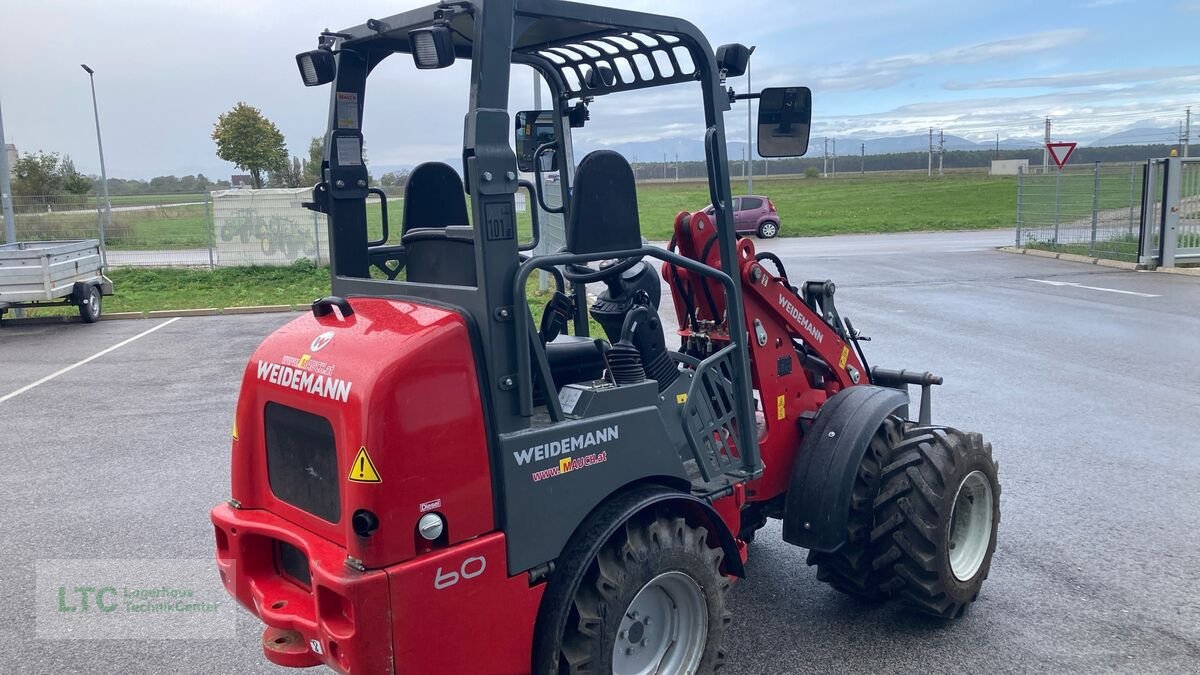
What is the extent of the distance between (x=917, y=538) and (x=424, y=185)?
2.76 meters

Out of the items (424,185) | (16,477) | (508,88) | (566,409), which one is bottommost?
(16,477)

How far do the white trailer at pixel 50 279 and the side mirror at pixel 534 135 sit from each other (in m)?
13.0

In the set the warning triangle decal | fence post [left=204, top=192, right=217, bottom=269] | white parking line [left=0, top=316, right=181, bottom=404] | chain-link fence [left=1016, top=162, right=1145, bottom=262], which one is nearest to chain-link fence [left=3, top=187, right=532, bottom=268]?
fence post [left=204, top=192, right=217, bottom=269]

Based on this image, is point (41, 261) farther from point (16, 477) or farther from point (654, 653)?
point (654, 653)

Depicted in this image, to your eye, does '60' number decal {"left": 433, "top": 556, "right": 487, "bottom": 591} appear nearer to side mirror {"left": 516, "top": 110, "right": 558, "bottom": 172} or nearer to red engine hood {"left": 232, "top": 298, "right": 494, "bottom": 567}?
red engine hood {"left": 232, "top": 298, "right": 494, "bottom": 567}

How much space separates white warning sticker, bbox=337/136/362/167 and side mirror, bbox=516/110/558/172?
2.97ft

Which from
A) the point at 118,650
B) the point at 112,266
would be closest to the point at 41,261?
the point at 112,266

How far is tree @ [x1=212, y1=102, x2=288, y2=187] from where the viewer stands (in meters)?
34.6

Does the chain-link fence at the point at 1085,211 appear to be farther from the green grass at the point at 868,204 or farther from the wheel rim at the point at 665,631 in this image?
the wheel rim at the point at 665,631

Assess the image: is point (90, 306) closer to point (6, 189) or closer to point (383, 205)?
point (6, 189)

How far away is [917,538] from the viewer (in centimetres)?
426

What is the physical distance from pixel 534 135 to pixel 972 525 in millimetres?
2986

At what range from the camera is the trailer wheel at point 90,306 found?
600 inches

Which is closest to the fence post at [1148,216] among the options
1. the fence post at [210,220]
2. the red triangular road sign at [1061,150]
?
the red triangular road sign at [1061,150]
